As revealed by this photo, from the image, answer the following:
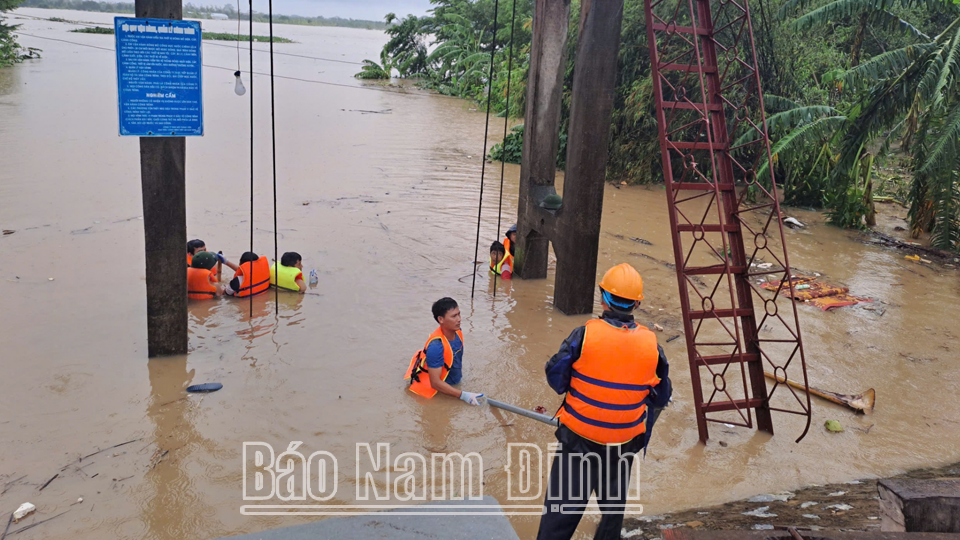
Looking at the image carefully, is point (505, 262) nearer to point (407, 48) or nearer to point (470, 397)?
point (470, 397)

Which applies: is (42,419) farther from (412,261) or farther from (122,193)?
(122,193)

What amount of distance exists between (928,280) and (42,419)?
33.2 ft

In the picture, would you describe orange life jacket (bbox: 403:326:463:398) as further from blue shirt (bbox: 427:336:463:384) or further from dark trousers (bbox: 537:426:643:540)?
dark trousers (bbox: 537:426:643:540)

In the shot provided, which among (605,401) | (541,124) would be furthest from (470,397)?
(541,124)

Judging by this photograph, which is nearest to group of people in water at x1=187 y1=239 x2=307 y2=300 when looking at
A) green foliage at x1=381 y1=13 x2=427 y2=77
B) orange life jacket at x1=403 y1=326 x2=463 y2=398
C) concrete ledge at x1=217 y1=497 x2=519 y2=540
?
orange life jacket at x1=403 y1=326 x2=463 y2=398

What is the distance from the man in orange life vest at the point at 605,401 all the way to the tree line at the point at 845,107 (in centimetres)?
519

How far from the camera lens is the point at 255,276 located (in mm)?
7746

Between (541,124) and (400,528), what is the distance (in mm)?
5431

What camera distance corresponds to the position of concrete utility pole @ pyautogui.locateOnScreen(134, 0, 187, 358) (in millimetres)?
→ 5527

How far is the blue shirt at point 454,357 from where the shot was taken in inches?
223

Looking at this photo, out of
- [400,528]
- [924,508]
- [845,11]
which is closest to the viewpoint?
[924,508]

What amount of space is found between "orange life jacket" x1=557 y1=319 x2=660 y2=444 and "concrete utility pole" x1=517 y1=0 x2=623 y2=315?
3846mm

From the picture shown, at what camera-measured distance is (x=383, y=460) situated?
4906 mm

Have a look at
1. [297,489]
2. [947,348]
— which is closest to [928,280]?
[947,348]
